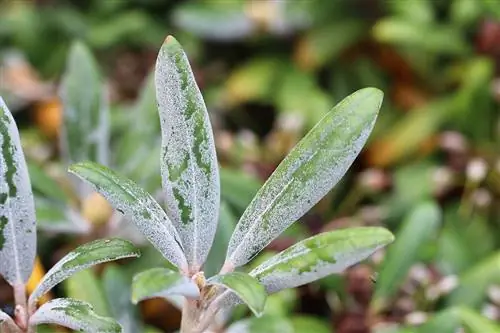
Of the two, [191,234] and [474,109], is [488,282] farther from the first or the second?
[191,234]

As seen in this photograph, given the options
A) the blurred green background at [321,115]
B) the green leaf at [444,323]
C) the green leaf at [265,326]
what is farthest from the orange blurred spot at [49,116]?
the green leaf at [444,323]

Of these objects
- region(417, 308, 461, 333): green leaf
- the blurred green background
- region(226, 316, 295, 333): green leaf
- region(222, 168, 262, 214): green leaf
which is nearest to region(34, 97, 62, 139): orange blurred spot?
the blurred green background

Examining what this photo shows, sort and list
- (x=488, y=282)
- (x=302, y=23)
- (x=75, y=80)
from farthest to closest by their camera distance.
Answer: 1. (x=302, y=23)
2. (x=75, y=80)
3. (x=488, y=282)

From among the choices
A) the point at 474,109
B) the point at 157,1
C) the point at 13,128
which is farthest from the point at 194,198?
the point at 157,1

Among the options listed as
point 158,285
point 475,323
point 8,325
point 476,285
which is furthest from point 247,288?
point 476,285

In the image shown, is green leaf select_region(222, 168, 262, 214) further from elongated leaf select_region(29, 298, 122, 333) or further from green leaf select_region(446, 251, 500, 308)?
elongated leaf select_region(29, 298, 122, 333)

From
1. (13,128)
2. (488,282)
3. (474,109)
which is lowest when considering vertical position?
(488,282)

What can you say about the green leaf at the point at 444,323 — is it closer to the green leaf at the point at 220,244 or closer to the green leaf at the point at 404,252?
the green leaf at the point at 404,252
